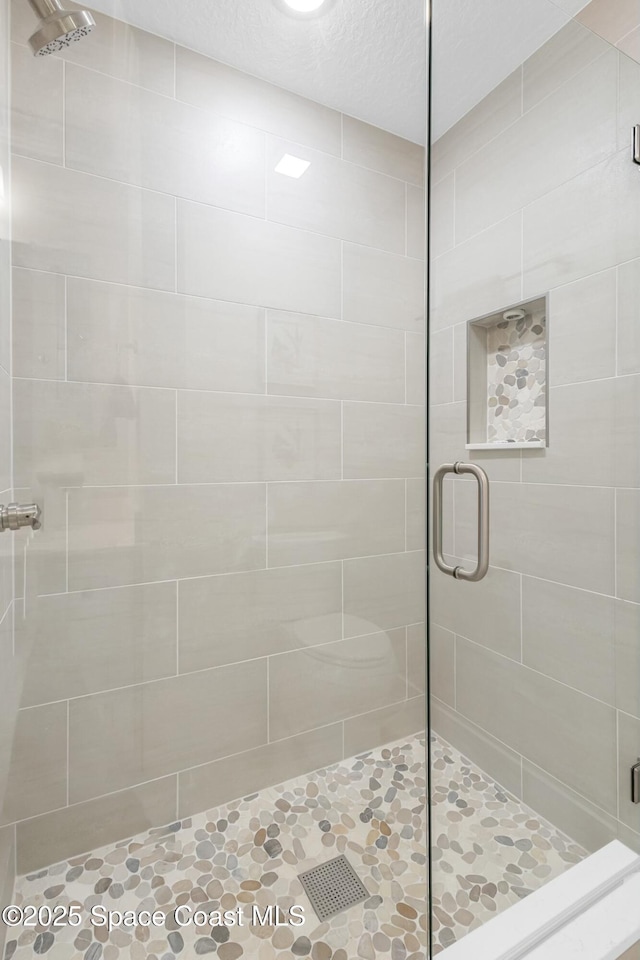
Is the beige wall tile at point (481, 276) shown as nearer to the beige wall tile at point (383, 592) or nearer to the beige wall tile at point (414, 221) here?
the beige wall tile at point (414, 221)

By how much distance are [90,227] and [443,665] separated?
1.30 m

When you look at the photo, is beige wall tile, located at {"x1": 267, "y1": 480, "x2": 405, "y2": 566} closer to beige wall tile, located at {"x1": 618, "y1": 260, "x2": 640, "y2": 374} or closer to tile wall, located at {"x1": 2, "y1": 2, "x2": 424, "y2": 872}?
tile wall, located at {"x1": 2, "y1": 2, "x2": 424, "y2": 872}

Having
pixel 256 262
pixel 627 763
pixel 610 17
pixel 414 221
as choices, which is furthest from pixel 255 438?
pixel 610 17

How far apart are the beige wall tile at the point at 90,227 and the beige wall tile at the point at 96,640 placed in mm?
800

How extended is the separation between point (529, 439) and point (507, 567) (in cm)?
27

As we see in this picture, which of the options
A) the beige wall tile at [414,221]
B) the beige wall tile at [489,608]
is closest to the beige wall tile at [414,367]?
the beige wall tile at [414,221]

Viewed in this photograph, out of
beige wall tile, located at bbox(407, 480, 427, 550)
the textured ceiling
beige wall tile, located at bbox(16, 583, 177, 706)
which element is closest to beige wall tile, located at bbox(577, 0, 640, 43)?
the textured ceiling

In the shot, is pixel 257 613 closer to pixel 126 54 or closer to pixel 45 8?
pixel 45 8

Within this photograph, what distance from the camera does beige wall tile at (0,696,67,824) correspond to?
106 centimetres

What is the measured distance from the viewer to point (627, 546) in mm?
990

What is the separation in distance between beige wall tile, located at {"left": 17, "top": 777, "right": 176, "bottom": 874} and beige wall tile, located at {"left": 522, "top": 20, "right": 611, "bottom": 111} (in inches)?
72.4

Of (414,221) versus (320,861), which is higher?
(414,221)

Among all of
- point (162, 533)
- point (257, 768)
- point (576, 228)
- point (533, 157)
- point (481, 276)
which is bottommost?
point (257, 768)

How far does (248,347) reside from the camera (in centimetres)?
128
